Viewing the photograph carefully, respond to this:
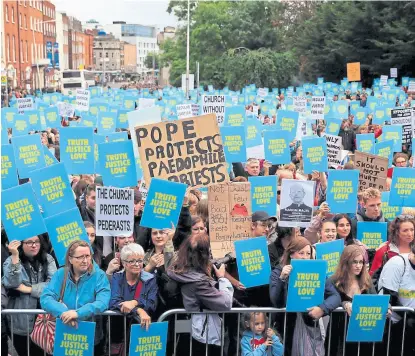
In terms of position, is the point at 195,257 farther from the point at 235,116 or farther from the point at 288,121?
the point at 288,121

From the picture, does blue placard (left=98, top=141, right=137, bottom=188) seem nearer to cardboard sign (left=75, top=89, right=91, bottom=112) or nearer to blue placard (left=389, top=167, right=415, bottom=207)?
blue placard (left=389, top=167, right=415, bottom=207)

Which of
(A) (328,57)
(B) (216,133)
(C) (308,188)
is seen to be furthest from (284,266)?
(A) (328,57)

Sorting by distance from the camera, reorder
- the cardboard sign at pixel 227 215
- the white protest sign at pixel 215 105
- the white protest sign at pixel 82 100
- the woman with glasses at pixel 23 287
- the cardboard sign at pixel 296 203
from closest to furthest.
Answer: the woman with glasses at pixel 23 287, the cardboard sign at pixel 227 215, the cardboard sign at pixel 296 203, the white protest sign at pixel 215 105, the white protest sign at pixel 82 100

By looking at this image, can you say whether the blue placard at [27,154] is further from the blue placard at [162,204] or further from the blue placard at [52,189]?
the blue placard at [162,204]

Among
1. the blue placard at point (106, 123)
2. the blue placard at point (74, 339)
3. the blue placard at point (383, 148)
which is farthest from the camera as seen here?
the blue placard at point (106, 123)

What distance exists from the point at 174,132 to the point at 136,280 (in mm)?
2153

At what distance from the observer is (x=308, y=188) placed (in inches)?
284

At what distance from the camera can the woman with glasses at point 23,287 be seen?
19.6ft

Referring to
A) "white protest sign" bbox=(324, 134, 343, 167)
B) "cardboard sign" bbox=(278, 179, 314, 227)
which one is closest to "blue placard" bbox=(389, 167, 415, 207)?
"cardboard sign" bbox=(278, 179, 314, 227)

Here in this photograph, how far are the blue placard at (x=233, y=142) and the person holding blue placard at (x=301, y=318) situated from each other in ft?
17.2

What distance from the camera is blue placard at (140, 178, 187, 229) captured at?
6.74m

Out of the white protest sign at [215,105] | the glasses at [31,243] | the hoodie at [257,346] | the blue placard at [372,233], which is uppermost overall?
the white protest sign at [215,105]

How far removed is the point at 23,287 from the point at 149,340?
110cm

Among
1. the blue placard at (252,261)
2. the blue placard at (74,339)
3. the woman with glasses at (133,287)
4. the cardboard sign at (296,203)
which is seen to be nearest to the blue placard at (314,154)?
the cardboard sign at (296,203)
